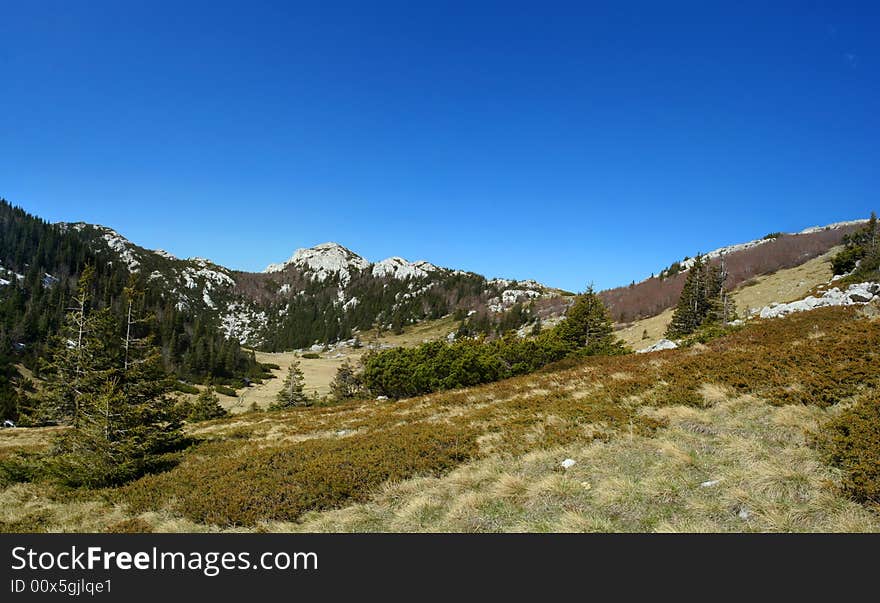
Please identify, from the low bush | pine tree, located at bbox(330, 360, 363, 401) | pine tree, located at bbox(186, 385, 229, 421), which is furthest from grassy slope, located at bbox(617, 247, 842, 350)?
pine tree, located at bbox(186, 385, 229, 421)

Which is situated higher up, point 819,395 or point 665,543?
point 819,395

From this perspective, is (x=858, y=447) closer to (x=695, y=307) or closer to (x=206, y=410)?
(x=206, y=410)

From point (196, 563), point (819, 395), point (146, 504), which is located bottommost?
point (146, 504)

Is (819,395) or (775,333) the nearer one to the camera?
(819,395)

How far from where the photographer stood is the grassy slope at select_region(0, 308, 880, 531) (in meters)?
7.27

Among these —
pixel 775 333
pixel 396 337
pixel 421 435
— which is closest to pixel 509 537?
pixel 421 435

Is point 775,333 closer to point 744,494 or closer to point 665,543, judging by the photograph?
point 744,494

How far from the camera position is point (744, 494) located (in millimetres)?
7055

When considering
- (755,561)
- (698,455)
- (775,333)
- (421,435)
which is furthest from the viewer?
(775,333)

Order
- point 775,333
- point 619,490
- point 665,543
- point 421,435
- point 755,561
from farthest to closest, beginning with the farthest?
point 775,333, point 421,435, point 619,490, point 665,543, point 755,561

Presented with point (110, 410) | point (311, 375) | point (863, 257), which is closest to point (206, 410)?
point (110, 410)

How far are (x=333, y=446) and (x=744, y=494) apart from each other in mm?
12046

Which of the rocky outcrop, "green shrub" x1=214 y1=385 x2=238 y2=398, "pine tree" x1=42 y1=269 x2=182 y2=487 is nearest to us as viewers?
"pine tree" x1=42 y1=269 x2=182 y2=487

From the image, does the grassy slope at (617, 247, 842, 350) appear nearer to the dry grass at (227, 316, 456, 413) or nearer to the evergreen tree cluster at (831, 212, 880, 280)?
the evergreen tree cluster at (831, 212, 880, 280)
